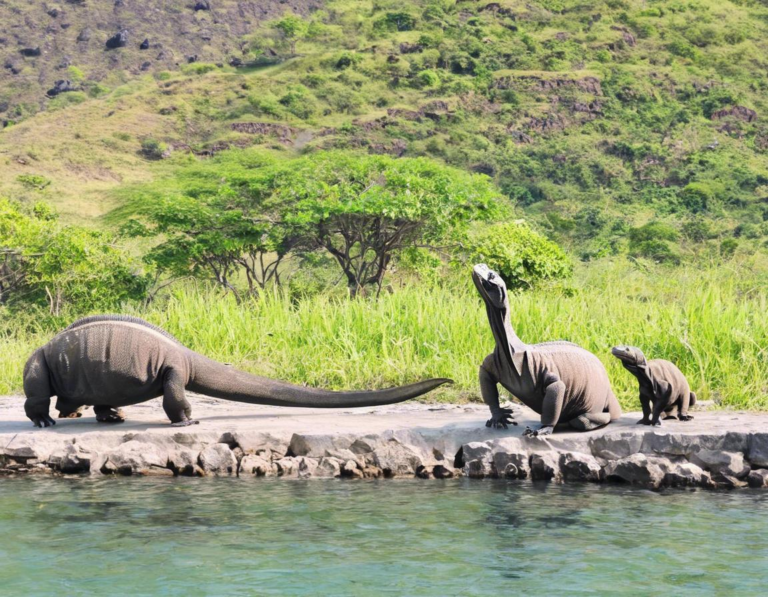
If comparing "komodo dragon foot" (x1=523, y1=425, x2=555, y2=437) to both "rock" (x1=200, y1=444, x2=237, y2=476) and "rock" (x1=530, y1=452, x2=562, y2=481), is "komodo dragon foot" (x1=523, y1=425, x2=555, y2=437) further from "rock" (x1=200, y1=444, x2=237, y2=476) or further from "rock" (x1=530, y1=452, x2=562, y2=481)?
"rock" (x1=200, y1=444, x2=237, y2=476)

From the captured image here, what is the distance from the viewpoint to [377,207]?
17344mm

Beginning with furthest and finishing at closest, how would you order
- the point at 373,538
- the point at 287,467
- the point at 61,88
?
the point at 61,88 → the point at 287,467 → the point at 373,538

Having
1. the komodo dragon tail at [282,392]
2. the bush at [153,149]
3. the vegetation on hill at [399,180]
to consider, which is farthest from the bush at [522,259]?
the bush at [153,149]

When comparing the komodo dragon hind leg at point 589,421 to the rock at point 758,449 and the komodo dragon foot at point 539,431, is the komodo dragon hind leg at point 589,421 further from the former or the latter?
the rock at point 758,449

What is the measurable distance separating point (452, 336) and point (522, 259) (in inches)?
275

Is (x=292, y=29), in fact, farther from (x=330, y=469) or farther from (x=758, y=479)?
(x=758, y=479)

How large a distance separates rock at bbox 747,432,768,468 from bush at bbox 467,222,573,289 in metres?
9.75

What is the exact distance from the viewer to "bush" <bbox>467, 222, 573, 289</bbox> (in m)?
16.7

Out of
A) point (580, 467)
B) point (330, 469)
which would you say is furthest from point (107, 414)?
point (580, 467)

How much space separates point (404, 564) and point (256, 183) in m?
16.8

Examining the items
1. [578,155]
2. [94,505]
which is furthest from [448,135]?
[94,505]

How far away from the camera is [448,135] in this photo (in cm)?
7031

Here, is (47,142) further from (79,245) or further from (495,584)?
(495,584)

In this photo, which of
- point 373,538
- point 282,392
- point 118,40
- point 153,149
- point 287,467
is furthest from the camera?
point 118,40
